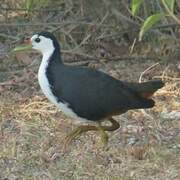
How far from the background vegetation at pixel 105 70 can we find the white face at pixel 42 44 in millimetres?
647

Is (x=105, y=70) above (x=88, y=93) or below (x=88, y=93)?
below

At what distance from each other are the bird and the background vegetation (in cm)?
25

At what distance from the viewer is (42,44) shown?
5.13 m

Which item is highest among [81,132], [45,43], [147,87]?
[45,43]

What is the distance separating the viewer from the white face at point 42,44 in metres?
5.08

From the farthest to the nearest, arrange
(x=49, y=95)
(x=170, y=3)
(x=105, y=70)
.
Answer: (x=105, y=70)
(x=49, y=95)
(x=170, y=3)

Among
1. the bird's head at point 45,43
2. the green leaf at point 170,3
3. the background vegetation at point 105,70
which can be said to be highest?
the green leaf at point 170,3

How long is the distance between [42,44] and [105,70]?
1.66 meters

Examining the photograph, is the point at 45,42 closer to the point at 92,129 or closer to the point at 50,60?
the point at 50,60

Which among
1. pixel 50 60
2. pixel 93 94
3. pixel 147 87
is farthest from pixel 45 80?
pixel 147 87

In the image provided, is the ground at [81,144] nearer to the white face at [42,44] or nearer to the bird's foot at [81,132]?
the bird's foot at [81,132]

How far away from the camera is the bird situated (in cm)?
473

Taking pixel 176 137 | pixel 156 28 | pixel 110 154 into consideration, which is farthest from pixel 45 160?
pixel 156 28

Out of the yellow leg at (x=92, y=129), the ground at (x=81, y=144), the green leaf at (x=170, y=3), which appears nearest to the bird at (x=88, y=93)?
the yellow leg at (x=92, y=129)
